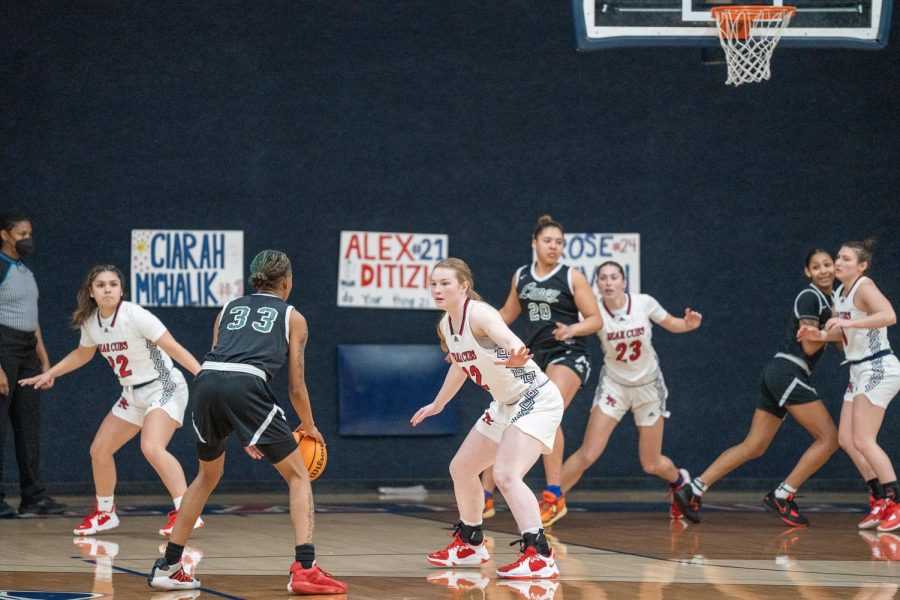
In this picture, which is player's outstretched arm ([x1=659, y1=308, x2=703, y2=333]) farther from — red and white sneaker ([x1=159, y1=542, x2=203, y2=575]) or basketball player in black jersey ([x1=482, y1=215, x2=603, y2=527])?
red and white sneaker ([x1=159, y1=542, x2=203, y2=575])

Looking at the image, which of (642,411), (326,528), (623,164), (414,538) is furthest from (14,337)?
(623,164)

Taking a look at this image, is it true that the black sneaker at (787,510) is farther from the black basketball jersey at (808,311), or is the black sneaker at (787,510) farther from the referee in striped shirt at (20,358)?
the referee in striped shirt at (20,358)

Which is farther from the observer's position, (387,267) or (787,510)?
(387,267)

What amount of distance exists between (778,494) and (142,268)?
531 centimetres

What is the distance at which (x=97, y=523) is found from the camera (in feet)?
26.1

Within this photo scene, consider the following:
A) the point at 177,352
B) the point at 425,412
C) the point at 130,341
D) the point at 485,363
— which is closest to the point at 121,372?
the point at 130,341

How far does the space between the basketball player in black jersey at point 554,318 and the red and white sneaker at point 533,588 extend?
7.83ft

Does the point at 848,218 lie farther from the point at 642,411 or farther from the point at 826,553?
the point at 826,553

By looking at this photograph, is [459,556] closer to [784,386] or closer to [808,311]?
[784,386]

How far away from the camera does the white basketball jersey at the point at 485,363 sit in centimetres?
636

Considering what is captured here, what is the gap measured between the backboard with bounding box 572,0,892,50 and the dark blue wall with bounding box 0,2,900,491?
270cm

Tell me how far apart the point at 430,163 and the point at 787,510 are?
13.9 feet

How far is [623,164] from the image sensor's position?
37.1 feet

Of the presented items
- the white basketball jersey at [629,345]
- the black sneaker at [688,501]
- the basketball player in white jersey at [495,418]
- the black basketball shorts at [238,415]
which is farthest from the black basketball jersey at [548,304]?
the black basketball shorts at [238,415]
